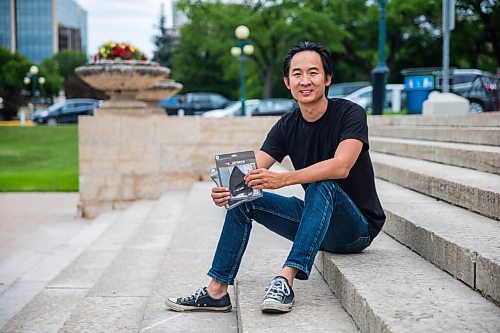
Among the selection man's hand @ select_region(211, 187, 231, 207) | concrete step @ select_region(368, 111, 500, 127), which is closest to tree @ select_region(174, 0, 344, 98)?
concrete step @ select_region(368, 111, 500, 127)

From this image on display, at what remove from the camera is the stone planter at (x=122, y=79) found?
10.6 metres

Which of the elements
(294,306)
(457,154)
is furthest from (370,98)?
(294,306)

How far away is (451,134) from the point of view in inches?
276

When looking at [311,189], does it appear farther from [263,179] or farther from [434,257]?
[434,257]

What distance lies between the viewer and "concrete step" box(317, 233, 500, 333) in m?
2.54

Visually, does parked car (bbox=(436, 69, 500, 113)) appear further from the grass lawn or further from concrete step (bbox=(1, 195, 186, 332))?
the grass lawn

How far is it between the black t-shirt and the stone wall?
692 centimetres

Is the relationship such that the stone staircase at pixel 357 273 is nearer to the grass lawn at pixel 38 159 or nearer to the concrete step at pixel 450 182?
the concrete step at pixel 450 182

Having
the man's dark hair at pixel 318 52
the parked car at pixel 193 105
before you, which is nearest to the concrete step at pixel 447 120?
the man's dark hair at pixel 318 52

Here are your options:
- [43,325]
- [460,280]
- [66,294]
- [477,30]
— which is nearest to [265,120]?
[66,294]

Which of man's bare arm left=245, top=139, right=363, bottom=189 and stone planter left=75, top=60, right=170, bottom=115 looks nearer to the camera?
man's bare arm left=245, top=139, right=363, bottom=189

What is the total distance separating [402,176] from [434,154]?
0.61 meters

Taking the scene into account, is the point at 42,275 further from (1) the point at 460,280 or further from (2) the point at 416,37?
(2) the point at 416,37

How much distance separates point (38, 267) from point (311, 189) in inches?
160
